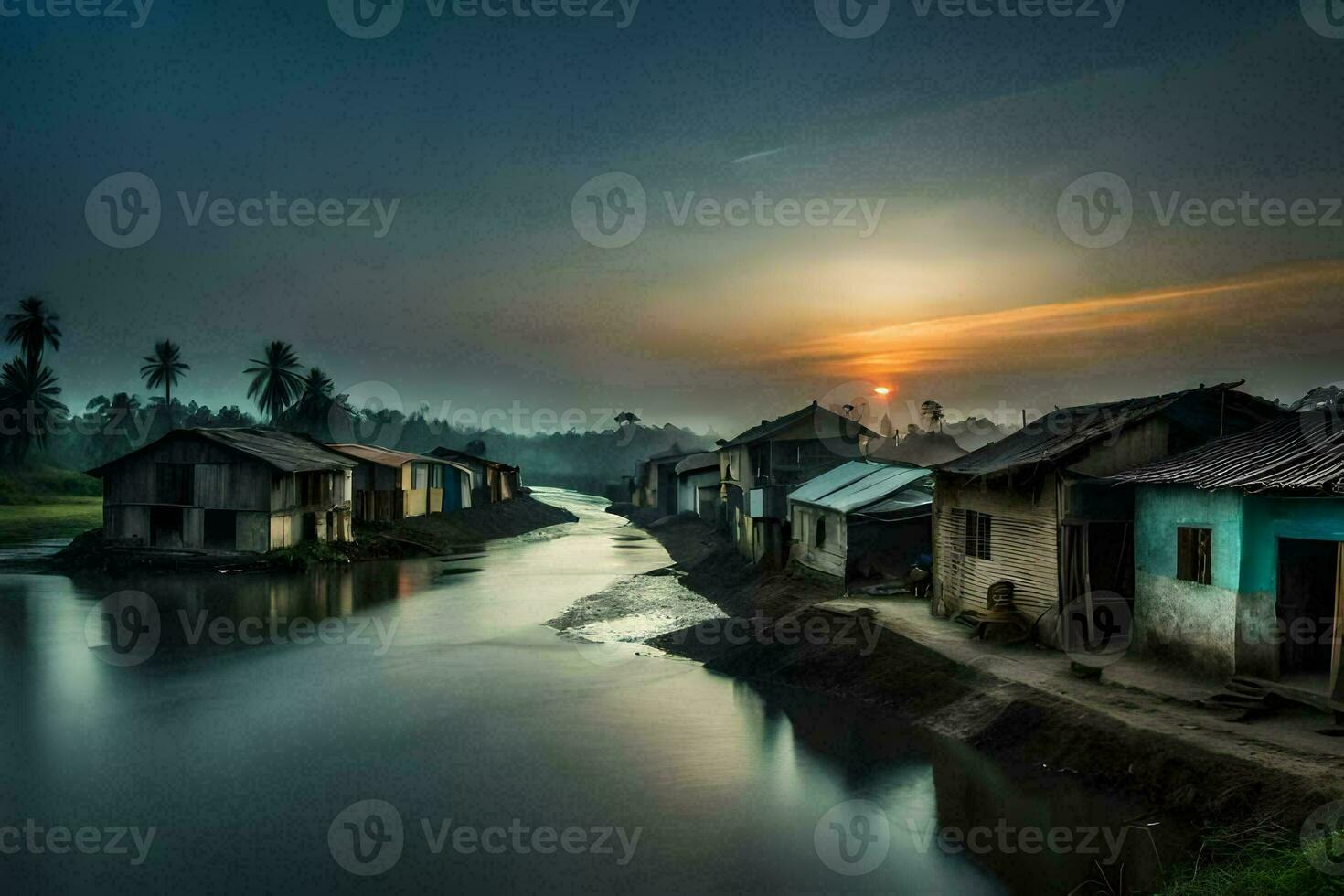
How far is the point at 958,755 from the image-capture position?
15.7 metres

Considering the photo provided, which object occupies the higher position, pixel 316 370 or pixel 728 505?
pixel 316 370

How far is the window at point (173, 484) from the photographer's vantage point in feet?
133

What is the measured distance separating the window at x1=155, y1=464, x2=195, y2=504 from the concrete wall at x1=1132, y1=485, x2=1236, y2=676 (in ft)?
130

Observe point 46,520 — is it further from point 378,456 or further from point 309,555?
point 309,555

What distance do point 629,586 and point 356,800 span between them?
72.9ft

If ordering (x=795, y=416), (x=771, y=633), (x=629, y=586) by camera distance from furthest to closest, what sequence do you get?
(x=795, y=416) < (x=629, y=586) < (x=771, y=633)

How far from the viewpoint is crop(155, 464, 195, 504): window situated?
40562 mm

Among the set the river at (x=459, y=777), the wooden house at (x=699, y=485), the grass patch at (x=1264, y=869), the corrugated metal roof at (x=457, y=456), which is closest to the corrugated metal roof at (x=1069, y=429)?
the river at (x=459, y=777)

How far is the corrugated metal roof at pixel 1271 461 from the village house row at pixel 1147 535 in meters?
0.05

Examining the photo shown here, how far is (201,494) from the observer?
133 feet

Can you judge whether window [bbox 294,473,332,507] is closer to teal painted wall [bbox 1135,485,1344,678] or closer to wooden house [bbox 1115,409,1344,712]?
wooden house [bbox 1115,409,1344,712]

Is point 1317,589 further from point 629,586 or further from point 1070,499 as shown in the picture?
point 629,586

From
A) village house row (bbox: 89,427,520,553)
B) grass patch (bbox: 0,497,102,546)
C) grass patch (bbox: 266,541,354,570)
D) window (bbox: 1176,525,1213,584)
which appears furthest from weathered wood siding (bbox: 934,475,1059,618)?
grass patch (bbox: 0,497,102,546)

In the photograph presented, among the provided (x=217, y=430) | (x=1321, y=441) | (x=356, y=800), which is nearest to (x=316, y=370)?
(x=217, y=430)
